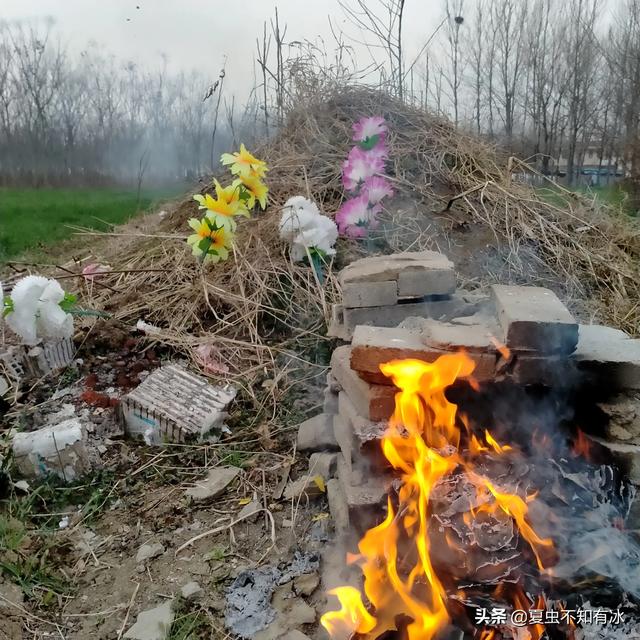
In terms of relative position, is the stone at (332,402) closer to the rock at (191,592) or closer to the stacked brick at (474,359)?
the stacked brick at (474,359)

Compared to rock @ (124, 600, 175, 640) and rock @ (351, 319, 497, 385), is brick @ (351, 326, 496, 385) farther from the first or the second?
rock @ (124, 600, 175, 640)

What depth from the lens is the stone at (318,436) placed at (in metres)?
2.50

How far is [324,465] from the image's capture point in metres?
2.33

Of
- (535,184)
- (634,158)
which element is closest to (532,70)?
(634,158)

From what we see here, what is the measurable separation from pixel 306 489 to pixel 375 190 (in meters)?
2.39

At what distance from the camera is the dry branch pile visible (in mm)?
3561

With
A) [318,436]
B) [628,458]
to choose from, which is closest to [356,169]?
[318,436]

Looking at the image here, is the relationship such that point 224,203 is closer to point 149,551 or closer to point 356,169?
point 356,169

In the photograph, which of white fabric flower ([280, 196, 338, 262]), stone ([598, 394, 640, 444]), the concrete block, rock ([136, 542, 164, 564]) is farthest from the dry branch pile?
stone ([598, 394, 640, 444])

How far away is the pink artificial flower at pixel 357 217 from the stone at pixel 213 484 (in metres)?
2.05

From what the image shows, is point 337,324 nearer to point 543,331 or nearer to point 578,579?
point 543,331

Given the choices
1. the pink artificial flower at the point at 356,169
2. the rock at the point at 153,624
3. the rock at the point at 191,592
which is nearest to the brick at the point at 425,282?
the rock at the point at 191,592

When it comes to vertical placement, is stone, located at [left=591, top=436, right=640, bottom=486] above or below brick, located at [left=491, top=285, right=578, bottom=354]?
below

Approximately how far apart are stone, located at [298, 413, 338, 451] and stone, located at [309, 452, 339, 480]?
85 millimetres
